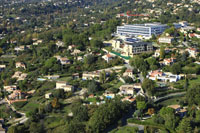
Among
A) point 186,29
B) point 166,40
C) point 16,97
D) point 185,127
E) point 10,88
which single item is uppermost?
point 186,29

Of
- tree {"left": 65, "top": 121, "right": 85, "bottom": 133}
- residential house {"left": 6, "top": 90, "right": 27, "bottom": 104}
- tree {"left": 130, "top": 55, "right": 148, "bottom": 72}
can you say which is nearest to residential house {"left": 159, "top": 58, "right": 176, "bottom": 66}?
tree {"left": 130, "top": 55, "right": 148, "bottom": 72}

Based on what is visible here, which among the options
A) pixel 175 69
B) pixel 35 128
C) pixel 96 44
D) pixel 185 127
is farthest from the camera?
pixel 96 44

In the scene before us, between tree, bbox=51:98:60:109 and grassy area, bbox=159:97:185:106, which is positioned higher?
tree, bbox=51:98:60:109

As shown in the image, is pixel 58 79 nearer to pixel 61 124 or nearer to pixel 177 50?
pixel 61 124

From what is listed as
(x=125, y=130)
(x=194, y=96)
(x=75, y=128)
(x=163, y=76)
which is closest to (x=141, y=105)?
(x=125, y=130)

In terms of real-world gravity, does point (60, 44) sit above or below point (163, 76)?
above

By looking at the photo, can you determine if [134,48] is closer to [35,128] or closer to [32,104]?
[32,104]

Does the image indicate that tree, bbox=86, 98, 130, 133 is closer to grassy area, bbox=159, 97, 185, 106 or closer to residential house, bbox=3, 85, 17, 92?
grassy area, bbox=159, 97, 185, 106

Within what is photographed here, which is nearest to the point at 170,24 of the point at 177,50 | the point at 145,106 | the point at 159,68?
the point at 177,50
